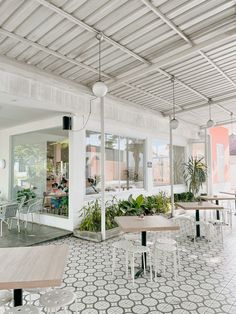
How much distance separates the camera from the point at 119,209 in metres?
6.55

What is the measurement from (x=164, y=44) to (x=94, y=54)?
4.05 ft

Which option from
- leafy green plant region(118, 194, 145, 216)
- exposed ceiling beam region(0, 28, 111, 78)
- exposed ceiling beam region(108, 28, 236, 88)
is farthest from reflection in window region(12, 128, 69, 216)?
exposed ceiling beam region(108, 28, 236, 88)

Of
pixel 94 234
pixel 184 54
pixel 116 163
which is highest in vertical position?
pixel 184 54

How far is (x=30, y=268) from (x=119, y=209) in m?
4.68

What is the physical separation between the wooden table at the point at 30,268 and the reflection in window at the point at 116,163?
398cm

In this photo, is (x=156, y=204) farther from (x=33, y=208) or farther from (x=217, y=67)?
(x=217, y=67)

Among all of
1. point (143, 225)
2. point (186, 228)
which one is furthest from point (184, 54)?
point (186, 228)

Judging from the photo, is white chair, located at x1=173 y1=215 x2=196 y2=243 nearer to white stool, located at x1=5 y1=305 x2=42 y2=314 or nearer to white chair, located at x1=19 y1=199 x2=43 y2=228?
white chair, located at x1=19 y1=199 x2=43 y2=228

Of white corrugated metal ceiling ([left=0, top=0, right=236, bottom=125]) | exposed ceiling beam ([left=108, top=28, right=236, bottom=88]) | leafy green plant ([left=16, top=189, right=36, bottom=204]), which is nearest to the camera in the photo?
white corrugated metal ceiling ([left=0, top=0, right=236, bottom=125])

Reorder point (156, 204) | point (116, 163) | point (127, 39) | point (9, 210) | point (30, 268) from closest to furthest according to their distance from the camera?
point (30, 268) → point (127, 39) → point (9, 210) → point (116, 163) → point (156, 204)

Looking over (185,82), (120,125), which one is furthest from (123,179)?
(185,82)

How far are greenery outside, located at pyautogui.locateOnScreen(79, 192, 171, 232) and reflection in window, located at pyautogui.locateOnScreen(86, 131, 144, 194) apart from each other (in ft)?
1.54

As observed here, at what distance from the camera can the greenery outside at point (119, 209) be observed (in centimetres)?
573

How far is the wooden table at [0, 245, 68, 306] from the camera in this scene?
1.74m
